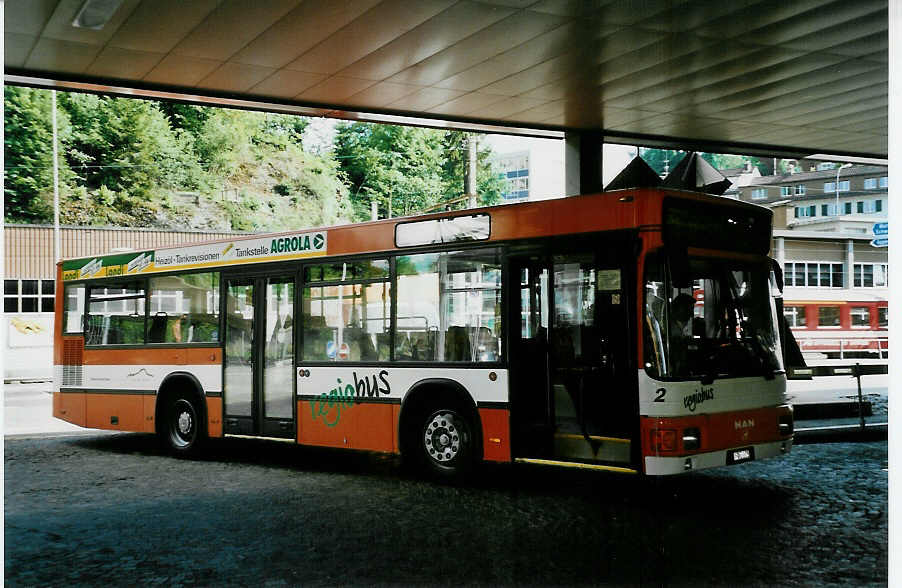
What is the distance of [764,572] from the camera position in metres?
5.96

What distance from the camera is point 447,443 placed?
980 centimetres

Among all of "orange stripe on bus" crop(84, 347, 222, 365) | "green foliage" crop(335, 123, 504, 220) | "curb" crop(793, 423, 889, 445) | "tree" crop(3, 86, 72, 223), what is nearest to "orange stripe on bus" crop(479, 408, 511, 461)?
"orange stripe on bus" crop(84, 347, 222, 365)

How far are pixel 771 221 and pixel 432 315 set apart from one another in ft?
13.3

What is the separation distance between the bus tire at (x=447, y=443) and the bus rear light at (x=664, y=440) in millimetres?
2390

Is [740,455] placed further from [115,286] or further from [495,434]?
[115,286]

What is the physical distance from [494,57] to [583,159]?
4.90 metres

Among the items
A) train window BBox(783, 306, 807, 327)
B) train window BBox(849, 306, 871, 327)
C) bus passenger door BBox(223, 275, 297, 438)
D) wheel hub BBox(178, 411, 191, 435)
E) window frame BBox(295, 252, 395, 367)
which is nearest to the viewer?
window frame BBox(295, 252, 395, 367)

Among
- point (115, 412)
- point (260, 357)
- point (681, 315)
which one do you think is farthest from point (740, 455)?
point (115, 412)

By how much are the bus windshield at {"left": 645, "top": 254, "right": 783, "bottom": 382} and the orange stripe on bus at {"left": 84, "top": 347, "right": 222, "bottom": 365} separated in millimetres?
6898

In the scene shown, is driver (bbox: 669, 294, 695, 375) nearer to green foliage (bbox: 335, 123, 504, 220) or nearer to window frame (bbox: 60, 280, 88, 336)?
window frame (bbox: 60, 280, 88, 336)

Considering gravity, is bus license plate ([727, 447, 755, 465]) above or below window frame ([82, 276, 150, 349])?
below

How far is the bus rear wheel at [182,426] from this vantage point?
12.5 meters

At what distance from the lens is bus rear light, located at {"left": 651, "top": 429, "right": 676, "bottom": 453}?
7.83 metres
